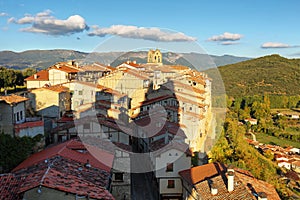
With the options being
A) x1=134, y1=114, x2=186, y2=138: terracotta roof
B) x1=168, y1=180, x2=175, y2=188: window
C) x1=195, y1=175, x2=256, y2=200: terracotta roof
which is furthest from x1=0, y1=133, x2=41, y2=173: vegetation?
Answer: x1=195, y1=175, x2=256, y2=200: terracotta roof

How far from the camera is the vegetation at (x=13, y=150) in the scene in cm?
1227

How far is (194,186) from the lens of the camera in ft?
38.7

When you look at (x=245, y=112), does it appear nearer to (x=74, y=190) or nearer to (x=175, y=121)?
(x=175, y=121)

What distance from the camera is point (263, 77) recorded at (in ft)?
250


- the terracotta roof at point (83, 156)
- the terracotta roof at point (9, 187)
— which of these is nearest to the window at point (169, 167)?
the terracotta roof at point (83, 156)

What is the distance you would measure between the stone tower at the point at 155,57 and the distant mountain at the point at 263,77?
43.2 meters

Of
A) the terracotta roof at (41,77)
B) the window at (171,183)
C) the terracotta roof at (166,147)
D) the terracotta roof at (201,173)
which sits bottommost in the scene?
the window at (171,183)

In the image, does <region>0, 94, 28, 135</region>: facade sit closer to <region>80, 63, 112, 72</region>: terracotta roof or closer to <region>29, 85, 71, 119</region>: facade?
<region>29, 85, 71, 119</region>: facade

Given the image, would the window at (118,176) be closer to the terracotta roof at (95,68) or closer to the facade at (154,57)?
the facade at (154,57)

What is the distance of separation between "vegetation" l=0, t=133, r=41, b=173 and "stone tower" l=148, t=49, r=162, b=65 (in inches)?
489

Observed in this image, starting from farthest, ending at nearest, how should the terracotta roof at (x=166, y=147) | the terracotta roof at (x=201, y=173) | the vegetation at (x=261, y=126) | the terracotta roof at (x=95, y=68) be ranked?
the vegetation at (x=261, y=126) < the terracotta roof at (x=95, y=68) < the terracotta roof at (x=166, y=147) < the terracotta roof at (x=201, y=173)

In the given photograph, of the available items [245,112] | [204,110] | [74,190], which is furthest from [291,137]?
[74,190]

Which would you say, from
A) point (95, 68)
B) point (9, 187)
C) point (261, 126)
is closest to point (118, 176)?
point (9, 187)

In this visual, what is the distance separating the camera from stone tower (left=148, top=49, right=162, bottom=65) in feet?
79.9
